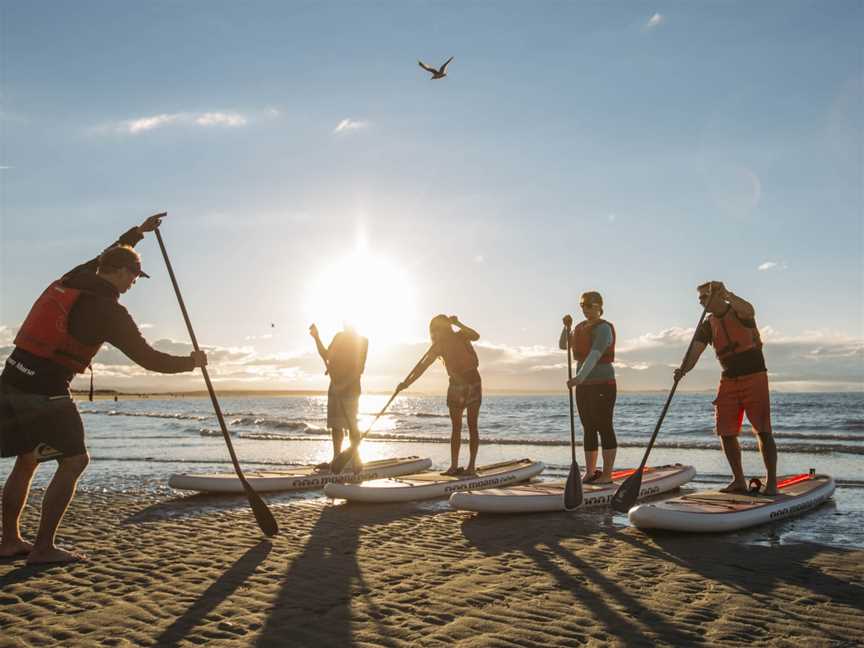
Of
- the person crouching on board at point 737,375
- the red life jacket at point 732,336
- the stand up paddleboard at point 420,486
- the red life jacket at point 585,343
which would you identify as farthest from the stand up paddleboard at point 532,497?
the red life jacket at point 732,336

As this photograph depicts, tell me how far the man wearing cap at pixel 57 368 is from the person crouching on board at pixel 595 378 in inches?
192

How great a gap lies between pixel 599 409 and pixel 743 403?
1.59 meters

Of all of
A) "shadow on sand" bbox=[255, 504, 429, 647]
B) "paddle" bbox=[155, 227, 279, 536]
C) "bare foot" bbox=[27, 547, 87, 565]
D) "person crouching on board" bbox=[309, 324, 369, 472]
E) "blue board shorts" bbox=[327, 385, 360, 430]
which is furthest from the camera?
"person crouching on board" bbox=[309, 324, 369, 472]

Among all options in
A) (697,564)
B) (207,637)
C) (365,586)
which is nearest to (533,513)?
(697,564)

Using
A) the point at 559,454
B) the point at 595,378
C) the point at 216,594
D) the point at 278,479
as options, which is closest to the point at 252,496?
the point at 216,594

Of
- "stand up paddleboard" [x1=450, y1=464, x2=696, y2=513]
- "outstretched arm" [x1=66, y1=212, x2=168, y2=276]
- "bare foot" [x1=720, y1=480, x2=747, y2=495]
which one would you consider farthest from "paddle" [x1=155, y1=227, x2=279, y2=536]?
"bare foot" [x1=720, y1=480, x2=747, y2=495]

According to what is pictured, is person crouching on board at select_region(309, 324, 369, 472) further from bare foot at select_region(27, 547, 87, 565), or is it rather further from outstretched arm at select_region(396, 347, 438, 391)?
bare foot at select_region(27, 547, 87, 565)

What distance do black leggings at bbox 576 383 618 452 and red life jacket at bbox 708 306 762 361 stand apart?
1340 mm

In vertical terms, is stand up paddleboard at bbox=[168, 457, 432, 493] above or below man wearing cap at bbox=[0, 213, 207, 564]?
below

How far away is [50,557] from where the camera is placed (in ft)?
17.0

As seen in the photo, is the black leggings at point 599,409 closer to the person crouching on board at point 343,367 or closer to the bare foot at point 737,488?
the bare foot at point 737,488

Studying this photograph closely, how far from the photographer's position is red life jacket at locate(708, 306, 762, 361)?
750 cm

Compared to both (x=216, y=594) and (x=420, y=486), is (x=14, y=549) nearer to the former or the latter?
(x=216, y=594)

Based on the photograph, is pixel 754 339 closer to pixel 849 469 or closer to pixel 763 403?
pixel 763 403
